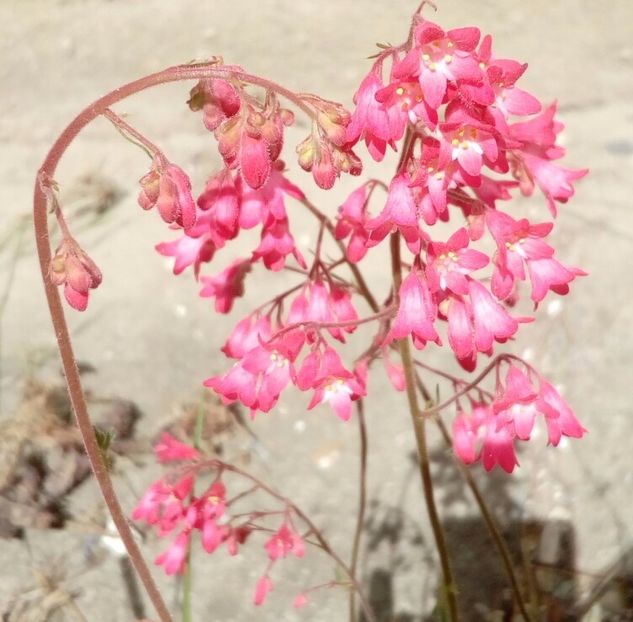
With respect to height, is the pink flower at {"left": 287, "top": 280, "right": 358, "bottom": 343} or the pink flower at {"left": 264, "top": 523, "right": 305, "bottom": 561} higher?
the pink flower at {"left": 287, "top": 280, "right": 358, "bottom": 343}

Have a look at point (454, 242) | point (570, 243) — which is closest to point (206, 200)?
point (454, 242)

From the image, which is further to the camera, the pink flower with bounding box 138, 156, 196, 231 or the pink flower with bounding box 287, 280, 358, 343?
the pink flower with bounding box 287, 280, 358, 343

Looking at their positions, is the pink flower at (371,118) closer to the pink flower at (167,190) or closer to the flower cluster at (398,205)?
the flower cluster at (398,205)

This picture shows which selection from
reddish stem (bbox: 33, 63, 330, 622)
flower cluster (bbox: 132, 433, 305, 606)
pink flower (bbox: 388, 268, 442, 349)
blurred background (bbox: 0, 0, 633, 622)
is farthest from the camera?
blurred background (bbox: 0, 0, 633, 622)

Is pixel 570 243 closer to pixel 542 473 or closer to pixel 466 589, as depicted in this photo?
pixel 542 473

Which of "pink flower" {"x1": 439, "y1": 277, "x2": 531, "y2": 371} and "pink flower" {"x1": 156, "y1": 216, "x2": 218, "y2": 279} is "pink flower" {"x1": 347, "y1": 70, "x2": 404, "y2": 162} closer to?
"pink flower" {"x1": 439, "y1": 277, "x2": 531, "y2": 371}

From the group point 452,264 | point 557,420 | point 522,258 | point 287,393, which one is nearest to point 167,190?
point 452,264

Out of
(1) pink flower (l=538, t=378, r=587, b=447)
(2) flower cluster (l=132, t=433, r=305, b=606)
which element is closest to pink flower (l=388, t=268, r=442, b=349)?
(1) pink flower (l=538, t=378, r=587, b=447)

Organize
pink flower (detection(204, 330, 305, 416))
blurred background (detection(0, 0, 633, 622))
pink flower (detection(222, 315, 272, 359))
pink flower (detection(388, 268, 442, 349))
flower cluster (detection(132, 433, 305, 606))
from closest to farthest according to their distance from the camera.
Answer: pink flower (detection(388, 268, 442, 349)) < pink flower (detection(204, 330, 305, 416)) < pink flower (detection(222, 315, 272, 359)) < flower cluster (detection(132, 433, 305, 606)) < blurred background (detection(0, 0, 633, 622))
